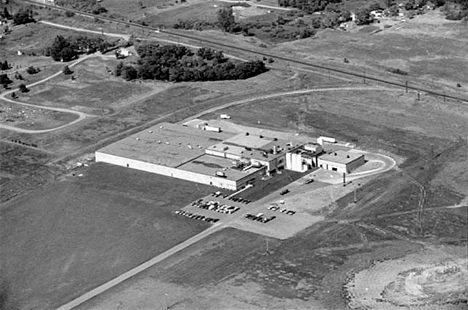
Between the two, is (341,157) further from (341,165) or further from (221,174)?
(221,174)

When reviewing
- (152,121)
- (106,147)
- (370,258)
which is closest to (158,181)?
(106,147)

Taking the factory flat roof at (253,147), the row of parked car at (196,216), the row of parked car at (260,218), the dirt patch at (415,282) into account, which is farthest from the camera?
the factory flat roof at (253,147)

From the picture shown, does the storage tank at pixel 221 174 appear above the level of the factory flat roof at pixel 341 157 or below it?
below

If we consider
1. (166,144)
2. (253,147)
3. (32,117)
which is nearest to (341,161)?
A: (253,147)

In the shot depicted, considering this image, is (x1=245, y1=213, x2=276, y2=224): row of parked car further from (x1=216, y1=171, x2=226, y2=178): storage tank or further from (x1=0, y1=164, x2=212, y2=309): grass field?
(x1=216, y1=171, x2=226, y2=178): storage tank

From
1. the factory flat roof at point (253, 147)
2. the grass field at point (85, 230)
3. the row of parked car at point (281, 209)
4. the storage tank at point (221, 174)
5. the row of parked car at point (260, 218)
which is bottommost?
the grass field at point (85, 230)

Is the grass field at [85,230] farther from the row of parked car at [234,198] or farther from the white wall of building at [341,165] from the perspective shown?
the white wall of building at [341,165]

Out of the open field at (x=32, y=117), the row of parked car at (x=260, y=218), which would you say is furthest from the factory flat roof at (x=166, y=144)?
the row of parked car at (x=260, y=218)
